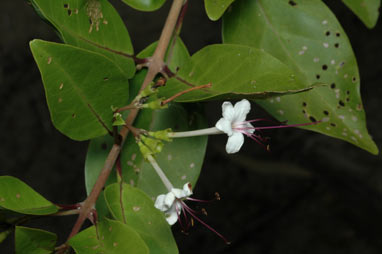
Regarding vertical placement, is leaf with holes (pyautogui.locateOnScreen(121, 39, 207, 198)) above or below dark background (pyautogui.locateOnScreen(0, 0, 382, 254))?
above

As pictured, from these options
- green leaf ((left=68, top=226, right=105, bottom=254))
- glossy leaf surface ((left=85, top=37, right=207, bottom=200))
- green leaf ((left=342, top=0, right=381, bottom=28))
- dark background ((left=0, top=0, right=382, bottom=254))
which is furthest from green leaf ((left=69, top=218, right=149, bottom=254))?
dark background ((left=0, top=0, right=382, bottom=254))

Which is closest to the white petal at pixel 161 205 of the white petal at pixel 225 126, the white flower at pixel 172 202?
the white flower at pixel 172 202

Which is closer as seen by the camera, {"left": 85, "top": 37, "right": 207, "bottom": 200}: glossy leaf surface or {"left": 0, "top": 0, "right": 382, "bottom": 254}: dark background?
{"left": 85, "top": 37, "right": 207, "bottom": 200}: glossy leaf surface

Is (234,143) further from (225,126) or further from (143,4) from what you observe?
(143,4)

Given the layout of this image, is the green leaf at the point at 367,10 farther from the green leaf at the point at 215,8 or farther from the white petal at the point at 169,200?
the white petal at the point at 169,200

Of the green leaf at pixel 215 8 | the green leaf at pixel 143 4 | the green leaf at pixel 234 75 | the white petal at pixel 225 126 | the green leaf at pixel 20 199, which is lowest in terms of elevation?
the green leaf at pixel 20 199

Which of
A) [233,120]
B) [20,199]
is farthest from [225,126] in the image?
[20,199]

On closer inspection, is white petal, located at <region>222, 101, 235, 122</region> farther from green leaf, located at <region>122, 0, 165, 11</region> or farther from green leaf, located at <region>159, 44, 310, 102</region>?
green leaf, located at <region>122, 0, 165, 11</region>
